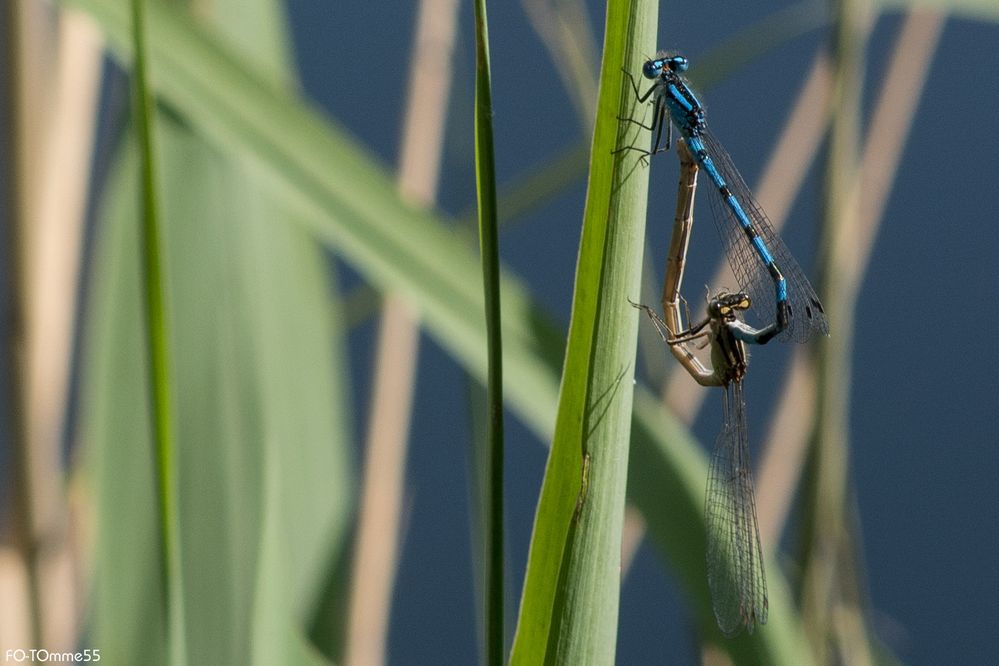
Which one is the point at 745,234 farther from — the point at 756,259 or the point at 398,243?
the point at 398,243

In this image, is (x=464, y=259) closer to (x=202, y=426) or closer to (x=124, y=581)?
(x=202, y=426)

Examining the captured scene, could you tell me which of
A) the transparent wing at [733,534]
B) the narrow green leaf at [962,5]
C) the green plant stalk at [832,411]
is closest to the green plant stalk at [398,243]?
the transparent wing at [733,534]

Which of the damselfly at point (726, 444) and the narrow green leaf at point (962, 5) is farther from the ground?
the narrow green leaf at point (962, 5)

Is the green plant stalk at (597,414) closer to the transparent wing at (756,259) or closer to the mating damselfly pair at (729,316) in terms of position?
the mating damselfly pair at (729,316)

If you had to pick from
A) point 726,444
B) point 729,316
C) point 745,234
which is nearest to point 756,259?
point 745,234

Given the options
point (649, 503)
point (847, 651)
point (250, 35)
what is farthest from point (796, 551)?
point (250, 35)

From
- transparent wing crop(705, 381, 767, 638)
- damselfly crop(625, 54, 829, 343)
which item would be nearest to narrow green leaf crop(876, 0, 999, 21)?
damselfly crop(625, 54, 829, 343)
